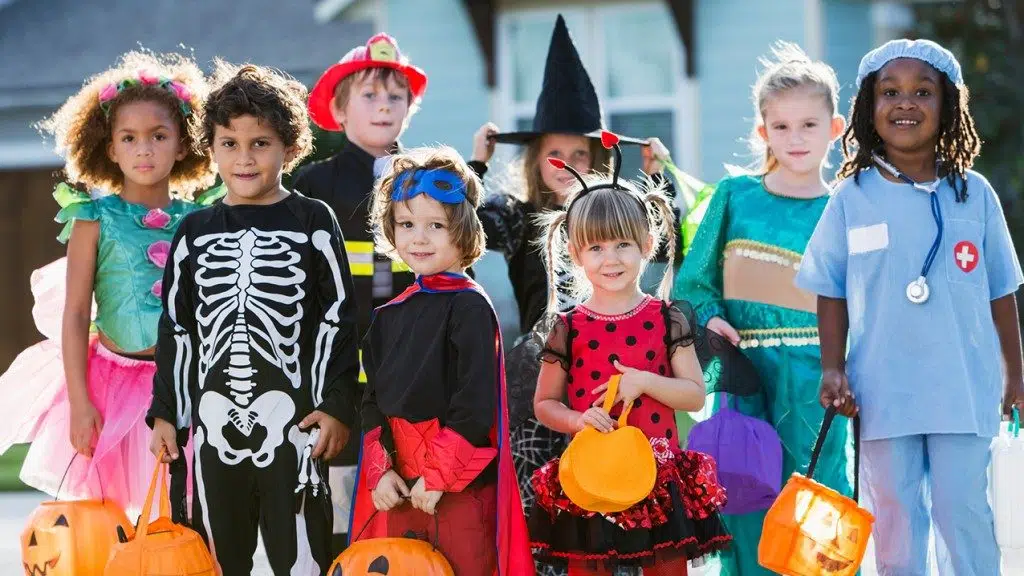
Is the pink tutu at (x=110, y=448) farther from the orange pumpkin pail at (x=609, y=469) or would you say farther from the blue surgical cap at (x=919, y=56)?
the blue surgical cap at (x=919, y=56)

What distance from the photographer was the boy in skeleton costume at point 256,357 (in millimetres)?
4367

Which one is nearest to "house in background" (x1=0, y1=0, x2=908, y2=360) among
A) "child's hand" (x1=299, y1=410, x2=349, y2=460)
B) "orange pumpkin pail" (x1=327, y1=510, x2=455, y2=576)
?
"child's hand" (x1=299, y1=410, x2=349, y2=460)

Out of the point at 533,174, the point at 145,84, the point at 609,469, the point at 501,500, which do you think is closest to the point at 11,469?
the point at 145,84

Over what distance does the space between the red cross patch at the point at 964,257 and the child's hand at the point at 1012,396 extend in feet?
1.34

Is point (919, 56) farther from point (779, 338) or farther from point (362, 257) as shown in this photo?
point (362, 257)

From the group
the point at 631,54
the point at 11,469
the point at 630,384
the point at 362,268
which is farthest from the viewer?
the point at 631,54

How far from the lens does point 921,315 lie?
166 inches

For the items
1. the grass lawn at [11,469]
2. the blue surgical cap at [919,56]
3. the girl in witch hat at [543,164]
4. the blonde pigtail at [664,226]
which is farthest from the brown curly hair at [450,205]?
the grass lawn at [11,469]

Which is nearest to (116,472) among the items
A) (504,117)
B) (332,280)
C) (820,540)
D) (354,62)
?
(332,280)

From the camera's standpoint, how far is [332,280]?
449 cm

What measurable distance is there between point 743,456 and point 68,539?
2354mm

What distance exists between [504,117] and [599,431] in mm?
9794

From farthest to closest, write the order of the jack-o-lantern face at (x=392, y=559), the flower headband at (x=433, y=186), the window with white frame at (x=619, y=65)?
the window with white frame at (x=619, y=65), the flower headband at (x=433, y=186), the jack-o-lantern face at (x=392, y=559)

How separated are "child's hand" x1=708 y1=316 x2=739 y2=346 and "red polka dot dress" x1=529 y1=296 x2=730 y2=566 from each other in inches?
24.2
